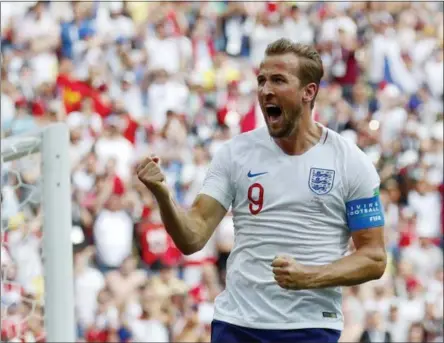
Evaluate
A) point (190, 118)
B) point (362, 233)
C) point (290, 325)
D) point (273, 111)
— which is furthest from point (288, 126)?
point (190, 118)

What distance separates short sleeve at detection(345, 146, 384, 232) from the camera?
21.1 ft

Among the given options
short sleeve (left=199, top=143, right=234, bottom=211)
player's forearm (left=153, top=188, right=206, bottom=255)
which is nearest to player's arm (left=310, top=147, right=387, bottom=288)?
short sleeve (left=199, top=143, right=234, bottom=211)

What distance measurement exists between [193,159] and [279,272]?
1156cm

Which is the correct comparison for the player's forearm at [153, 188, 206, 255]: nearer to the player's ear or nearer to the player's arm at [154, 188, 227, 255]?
the player's arm at [154, 188, 227, 255]

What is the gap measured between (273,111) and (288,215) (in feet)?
1.62

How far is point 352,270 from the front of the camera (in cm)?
628

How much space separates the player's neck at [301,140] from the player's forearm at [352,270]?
0.57 meters

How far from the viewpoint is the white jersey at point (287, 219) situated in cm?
640

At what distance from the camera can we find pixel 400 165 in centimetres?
1864

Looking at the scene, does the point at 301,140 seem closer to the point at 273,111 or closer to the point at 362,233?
the point at 273,111

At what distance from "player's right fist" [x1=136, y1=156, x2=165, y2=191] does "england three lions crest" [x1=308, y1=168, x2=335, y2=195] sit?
783mm

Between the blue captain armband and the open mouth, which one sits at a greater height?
the open mouth

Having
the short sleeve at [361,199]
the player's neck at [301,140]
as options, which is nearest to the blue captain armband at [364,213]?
the short sleeve at [361,199]

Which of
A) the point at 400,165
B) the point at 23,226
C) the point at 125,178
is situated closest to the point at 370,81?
the point at 400,165
